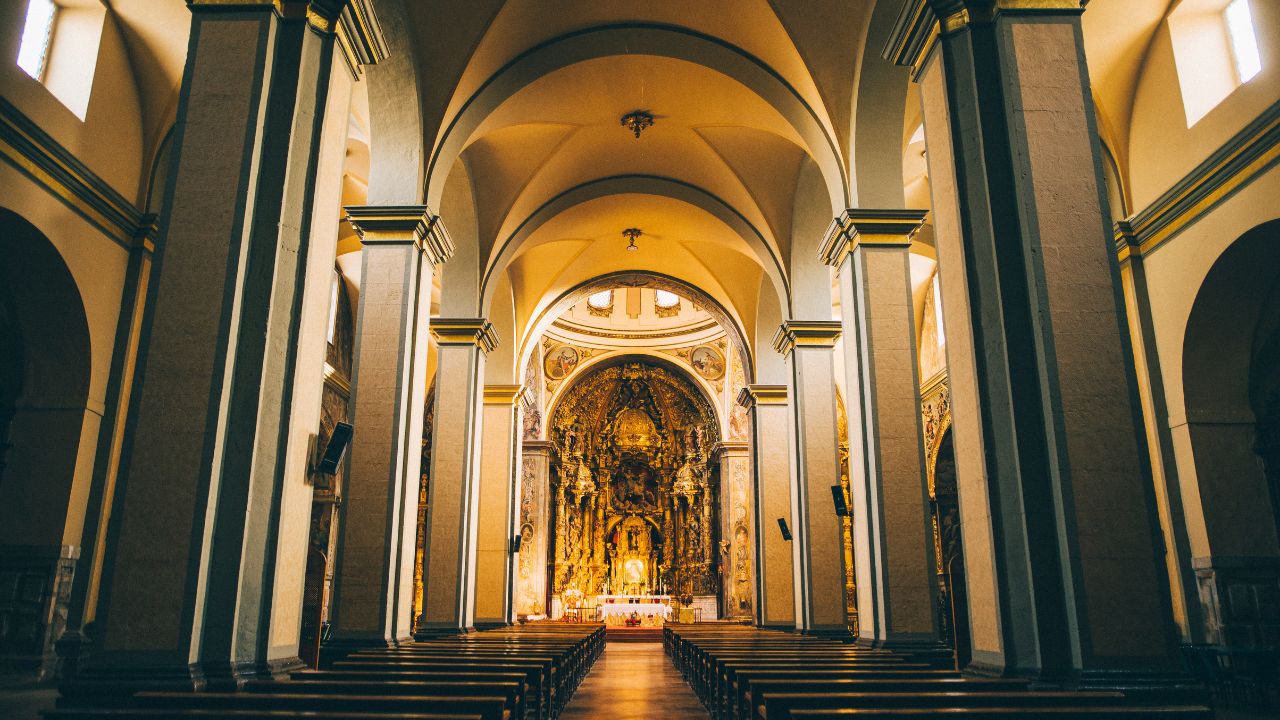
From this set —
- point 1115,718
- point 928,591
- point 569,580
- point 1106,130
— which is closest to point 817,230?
point 1106,130

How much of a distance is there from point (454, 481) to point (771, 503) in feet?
21.0

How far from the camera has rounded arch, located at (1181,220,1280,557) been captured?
922cm

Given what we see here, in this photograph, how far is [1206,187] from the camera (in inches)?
356

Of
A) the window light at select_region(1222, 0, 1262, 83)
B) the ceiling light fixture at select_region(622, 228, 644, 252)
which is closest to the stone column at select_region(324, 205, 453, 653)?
the ceiling light fixture at select_region(622, 228, 644, 252)

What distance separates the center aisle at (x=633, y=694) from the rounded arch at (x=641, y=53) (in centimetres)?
581

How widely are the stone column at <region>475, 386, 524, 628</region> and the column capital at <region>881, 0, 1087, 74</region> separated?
10561mm

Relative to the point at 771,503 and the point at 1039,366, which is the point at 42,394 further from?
the point at 771,503

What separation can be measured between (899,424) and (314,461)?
5.52 meters

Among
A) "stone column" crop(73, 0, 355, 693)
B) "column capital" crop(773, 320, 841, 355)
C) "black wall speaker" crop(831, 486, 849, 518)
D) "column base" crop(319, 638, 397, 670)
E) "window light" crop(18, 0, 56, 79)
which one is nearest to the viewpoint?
"stone column" crop(73, 0, 355, 693)

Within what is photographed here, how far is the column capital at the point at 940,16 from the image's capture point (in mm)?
5754

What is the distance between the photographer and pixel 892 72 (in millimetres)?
9094

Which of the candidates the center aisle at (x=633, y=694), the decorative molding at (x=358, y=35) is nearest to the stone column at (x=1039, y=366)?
the center aisle at (x=633, y=694)

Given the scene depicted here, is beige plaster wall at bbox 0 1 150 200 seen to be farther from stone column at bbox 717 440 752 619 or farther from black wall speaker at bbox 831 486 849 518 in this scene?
stone column at bbox 717 440 752 619

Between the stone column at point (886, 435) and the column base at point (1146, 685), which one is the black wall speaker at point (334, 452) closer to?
the column base at point (1146, 685)
